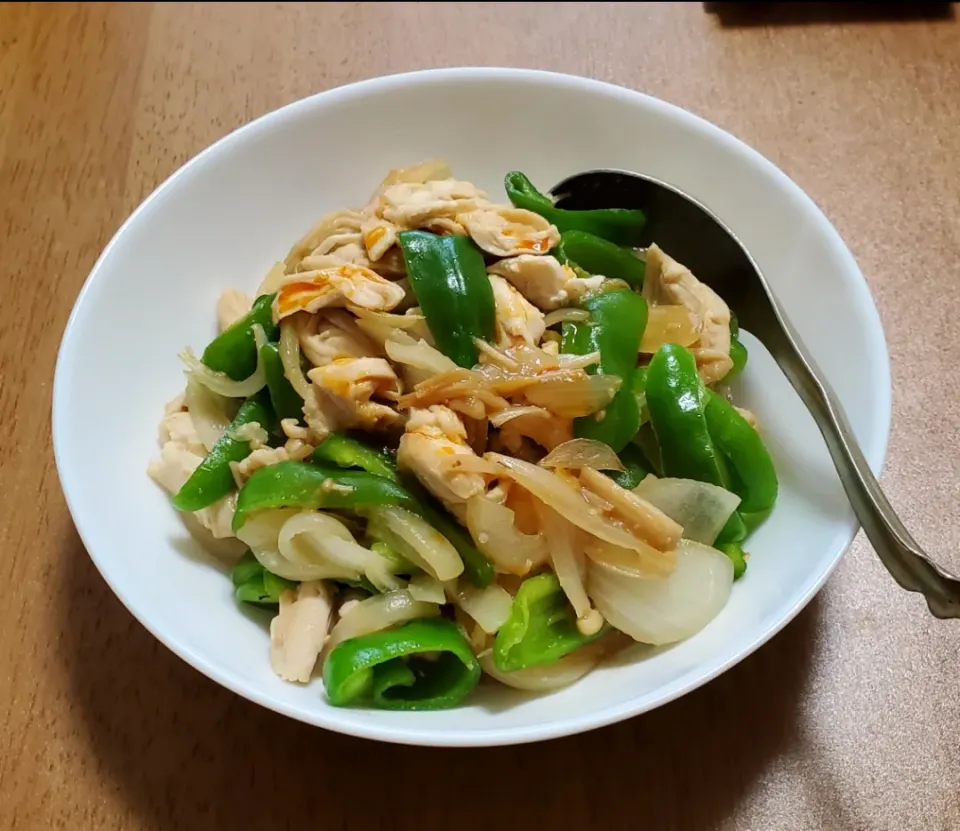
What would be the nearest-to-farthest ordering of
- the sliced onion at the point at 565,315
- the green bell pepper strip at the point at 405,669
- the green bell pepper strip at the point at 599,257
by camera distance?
1. the green bell pepper strip at the point at 405,669
2. the sliced onion at the point at 565,315
3. the green bell pepper strip at the point at 599,257

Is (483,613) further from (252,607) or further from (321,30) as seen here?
(321,30)

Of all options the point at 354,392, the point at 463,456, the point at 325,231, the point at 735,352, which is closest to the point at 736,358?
the point at 735,352

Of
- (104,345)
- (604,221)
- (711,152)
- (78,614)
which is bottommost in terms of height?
(78,614)

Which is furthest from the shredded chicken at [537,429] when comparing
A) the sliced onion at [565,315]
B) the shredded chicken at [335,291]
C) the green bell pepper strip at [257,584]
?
the green bell pepper strip at [257,584]

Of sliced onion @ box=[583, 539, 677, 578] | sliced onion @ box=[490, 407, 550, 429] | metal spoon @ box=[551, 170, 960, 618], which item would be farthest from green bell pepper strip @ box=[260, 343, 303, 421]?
metal spoon @ box=[551, 170, 960, 618]

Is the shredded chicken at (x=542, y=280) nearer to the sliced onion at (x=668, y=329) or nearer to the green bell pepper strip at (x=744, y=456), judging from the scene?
the sliced onion at (x=668, y=329)

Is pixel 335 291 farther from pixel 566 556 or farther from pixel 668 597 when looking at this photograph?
pixel 668 597

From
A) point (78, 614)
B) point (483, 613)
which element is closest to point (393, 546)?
point (483, 613)
